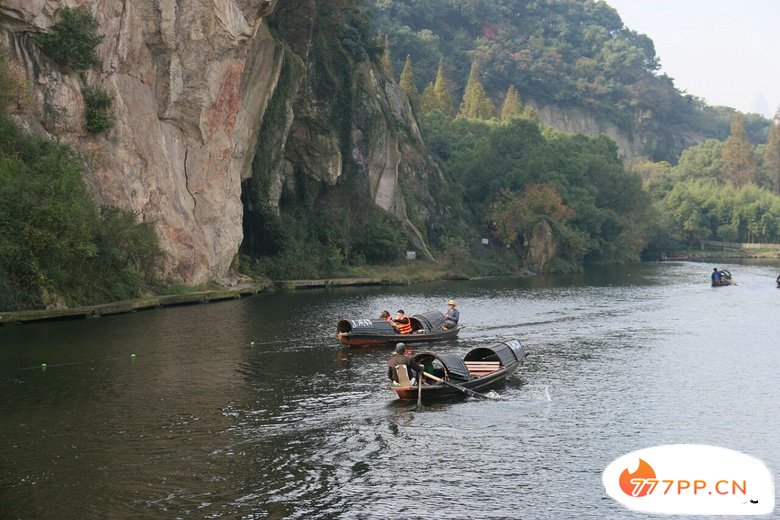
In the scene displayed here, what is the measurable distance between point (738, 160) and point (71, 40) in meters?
161

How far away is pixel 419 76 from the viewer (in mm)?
192000

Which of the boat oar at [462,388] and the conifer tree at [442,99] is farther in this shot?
the conifer tree at [442,99]

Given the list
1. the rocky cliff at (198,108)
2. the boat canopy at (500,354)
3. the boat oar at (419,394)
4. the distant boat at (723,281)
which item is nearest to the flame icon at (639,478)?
the boat oar at (419,394)

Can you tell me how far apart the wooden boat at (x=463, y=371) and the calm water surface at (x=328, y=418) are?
587mm

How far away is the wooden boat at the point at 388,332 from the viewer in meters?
45.1

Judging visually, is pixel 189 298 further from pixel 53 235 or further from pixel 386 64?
pixel 386 64

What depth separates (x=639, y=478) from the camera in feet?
83.1

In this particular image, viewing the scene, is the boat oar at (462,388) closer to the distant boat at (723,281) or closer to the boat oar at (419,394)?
the boat oar at (419,394)

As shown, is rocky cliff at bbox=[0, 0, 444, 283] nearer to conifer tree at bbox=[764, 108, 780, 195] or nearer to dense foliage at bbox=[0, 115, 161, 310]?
dense foliage at bbox=[0, 115, 161, 310]

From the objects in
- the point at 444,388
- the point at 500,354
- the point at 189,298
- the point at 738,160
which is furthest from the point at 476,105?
the point at 444,388

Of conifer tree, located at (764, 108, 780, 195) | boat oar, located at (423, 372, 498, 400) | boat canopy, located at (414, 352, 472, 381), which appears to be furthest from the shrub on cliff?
conifer tree, located at (764, 108, 780, 195)

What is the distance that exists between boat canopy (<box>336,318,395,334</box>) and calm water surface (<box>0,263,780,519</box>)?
4.84 ft

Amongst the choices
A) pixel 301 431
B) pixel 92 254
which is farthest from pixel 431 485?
pixel 92 254

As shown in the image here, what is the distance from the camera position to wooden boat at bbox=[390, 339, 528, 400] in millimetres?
32438
